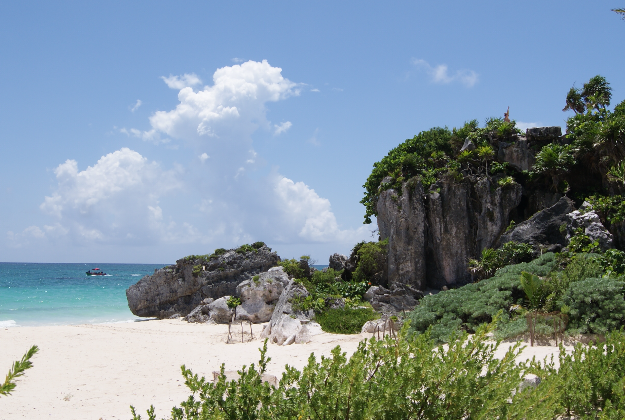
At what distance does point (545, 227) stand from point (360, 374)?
56.9 ft

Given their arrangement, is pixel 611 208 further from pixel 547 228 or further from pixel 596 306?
pixel 596 306

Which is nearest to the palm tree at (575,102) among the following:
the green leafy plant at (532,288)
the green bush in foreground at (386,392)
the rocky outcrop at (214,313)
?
the green leafy plant at (532,288)

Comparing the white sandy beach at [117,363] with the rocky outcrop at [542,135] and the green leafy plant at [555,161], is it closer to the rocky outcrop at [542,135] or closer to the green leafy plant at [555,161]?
the green leafy plant at [555,161]

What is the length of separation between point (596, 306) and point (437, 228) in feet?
44.7

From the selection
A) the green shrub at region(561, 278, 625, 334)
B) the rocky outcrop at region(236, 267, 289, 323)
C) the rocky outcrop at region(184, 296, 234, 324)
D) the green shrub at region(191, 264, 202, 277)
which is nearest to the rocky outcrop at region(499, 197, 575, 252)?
the green shrub at region(561, 278, 625, 334)

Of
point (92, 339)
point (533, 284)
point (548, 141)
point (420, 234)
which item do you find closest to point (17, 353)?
point (92, 339)

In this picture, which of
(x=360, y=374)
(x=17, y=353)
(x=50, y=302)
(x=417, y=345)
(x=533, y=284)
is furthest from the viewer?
(x=50, y=302)

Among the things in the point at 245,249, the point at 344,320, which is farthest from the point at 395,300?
the point at 245,249

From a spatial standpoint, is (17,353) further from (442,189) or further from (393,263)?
(442,189)

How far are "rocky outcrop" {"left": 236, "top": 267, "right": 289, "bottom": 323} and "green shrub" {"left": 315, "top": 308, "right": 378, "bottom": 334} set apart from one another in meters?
6.32

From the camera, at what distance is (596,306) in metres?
9.14

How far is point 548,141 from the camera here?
2186 cm

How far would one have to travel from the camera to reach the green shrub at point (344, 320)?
13861 millimetres

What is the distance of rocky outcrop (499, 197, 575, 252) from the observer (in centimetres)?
1728
